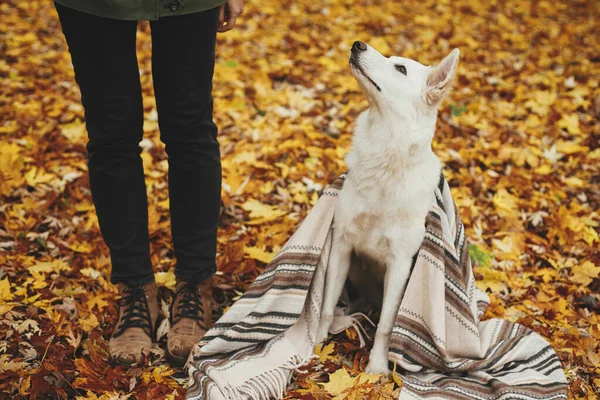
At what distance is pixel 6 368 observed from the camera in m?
2.30

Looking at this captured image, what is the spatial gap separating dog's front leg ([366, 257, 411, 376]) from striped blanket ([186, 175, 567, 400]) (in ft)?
0.17

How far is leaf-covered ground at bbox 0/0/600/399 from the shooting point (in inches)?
101

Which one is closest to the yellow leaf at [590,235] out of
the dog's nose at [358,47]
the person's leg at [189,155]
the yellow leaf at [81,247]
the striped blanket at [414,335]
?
the striped blanket at [414,335]

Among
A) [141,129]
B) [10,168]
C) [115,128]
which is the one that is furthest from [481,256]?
[10,168]

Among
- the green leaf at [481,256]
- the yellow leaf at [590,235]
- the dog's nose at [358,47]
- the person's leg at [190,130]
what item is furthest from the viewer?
the yellow leaf at [590,235]

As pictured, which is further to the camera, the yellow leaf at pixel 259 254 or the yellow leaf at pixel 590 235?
the yellow leaf at pixel 590 235

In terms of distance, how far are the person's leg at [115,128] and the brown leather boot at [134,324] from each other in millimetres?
72

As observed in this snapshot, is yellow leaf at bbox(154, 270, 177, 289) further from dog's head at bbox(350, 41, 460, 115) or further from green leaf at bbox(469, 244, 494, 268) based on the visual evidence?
green leaf at bbox(469, 244, 494, 268)

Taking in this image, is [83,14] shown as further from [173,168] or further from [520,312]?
[520,312]

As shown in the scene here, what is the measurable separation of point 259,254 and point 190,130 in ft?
3.57

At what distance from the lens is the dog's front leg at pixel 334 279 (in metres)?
2.62

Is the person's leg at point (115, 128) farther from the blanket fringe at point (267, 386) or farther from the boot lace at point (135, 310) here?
the blanket fringe at point (267, 386)

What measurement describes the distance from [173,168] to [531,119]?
3832 mm

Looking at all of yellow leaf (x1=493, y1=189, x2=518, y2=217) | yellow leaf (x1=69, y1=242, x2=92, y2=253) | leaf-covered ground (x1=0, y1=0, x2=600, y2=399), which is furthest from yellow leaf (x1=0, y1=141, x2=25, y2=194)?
yellow leaf (x1=493, y1=189, x2=518, y2=217)
